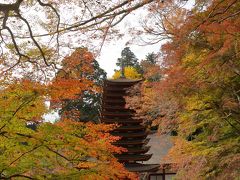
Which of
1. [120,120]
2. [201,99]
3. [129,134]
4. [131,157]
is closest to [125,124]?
[120,120]

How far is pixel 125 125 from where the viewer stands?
50.7 feet

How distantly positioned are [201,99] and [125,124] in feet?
16.9

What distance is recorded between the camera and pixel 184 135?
12.8m

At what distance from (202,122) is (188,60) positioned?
80.4 inches

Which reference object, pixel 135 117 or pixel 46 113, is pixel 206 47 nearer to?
pixel 135 117

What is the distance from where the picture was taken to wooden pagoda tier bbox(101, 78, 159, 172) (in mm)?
14914

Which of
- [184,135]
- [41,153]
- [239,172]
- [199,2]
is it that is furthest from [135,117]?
[41,153]

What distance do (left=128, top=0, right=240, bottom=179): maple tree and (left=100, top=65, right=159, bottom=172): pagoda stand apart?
3.04m

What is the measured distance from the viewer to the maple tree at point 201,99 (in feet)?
30.6

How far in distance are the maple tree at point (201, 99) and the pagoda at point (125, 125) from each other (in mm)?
3036

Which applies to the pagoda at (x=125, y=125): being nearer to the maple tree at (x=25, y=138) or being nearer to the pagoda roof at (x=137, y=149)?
the pagoda roof at (x=137, y=149)

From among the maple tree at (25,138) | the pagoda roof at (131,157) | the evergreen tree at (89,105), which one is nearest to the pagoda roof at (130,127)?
the pagoda roof at (131,157)

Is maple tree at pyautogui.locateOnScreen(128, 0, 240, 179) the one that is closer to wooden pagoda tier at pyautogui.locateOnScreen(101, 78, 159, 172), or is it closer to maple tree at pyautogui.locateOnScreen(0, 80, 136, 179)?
wooden pagoda tier at pyautogui.locateOnScreen(101, 78, 159, 172)

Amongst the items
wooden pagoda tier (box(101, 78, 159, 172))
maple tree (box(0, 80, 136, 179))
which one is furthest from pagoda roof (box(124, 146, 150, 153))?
maple tree (box(0, 80, 136, 179))
